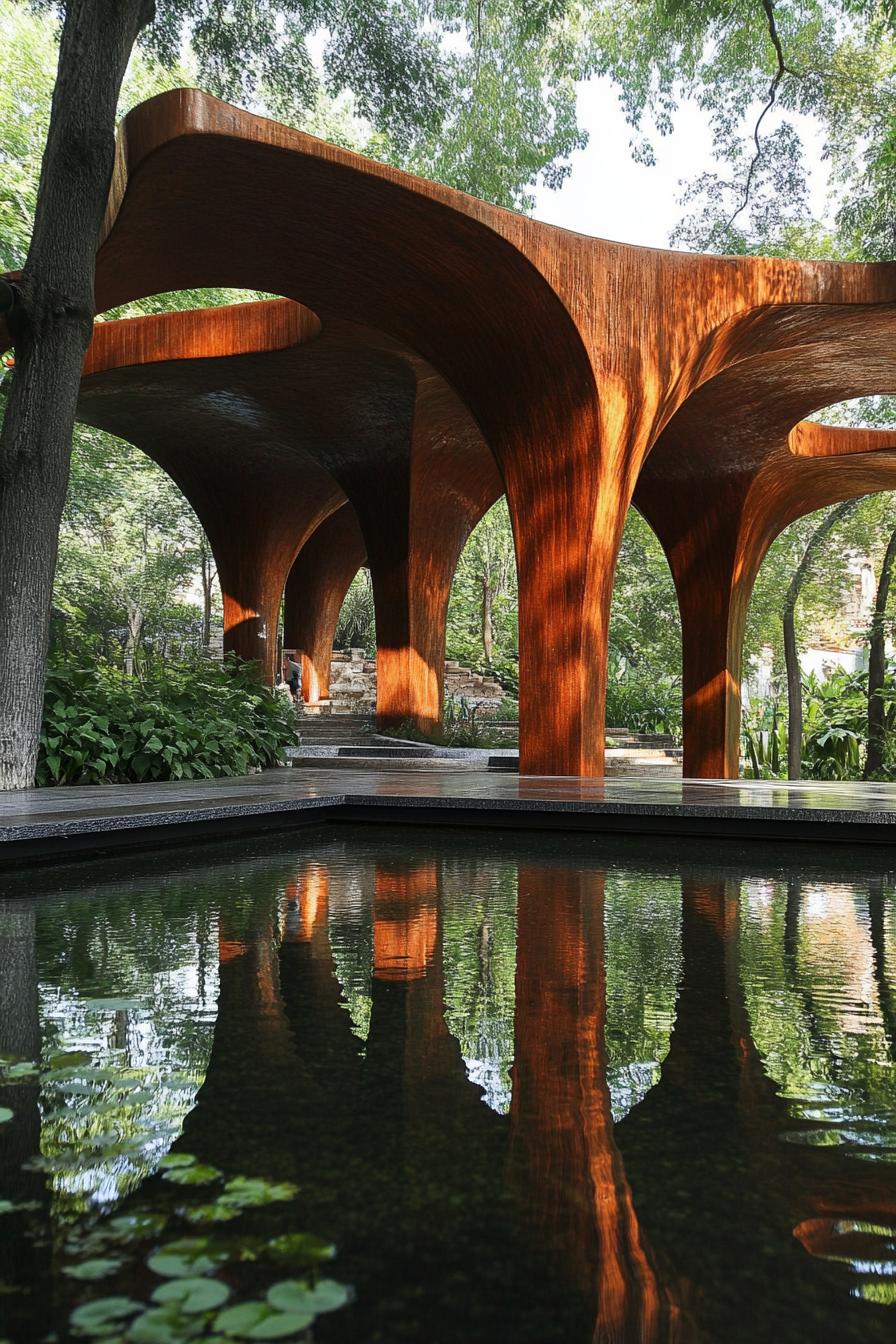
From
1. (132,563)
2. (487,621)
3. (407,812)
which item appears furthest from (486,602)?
(407,812)

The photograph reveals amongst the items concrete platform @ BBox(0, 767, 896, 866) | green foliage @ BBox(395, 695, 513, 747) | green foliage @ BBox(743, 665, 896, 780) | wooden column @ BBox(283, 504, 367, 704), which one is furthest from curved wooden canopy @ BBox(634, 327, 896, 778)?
wooden column @ BBox(283, 504, 367, 704)

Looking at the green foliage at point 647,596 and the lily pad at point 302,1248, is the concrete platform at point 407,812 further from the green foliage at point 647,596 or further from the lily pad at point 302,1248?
the green foliage at point 647,596

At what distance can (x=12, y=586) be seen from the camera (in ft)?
22.1

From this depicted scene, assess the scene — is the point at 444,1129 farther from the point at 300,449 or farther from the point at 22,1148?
the point at 300,449

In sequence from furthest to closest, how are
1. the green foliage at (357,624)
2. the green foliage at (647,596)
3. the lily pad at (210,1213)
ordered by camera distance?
the green foliage at (357,624)
the green foliage at (647,596)
the lily pad at (210,1213)

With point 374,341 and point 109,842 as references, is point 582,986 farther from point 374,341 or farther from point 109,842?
point 374,341

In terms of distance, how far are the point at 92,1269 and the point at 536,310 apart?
8188 millimetres

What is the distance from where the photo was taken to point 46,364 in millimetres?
6816

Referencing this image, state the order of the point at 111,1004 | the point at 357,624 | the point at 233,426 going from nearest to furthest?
the point at 111,1004, the point at 233,426, the point at 357,624

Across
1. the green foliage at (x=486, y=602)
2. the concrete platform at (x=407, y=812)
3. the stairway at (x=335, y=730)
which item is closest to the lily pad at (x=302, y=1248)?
the concrete platform at (x=407, y=812)

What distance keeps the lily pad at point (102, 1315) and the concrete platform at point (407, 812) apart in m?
3.27

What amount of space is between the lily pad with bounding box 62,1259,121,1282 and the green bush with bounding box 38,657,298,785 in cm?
660

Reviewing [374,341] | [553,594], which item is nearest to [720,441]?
[374,341]

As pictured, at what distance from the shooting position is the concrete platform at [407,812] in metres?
4.61
